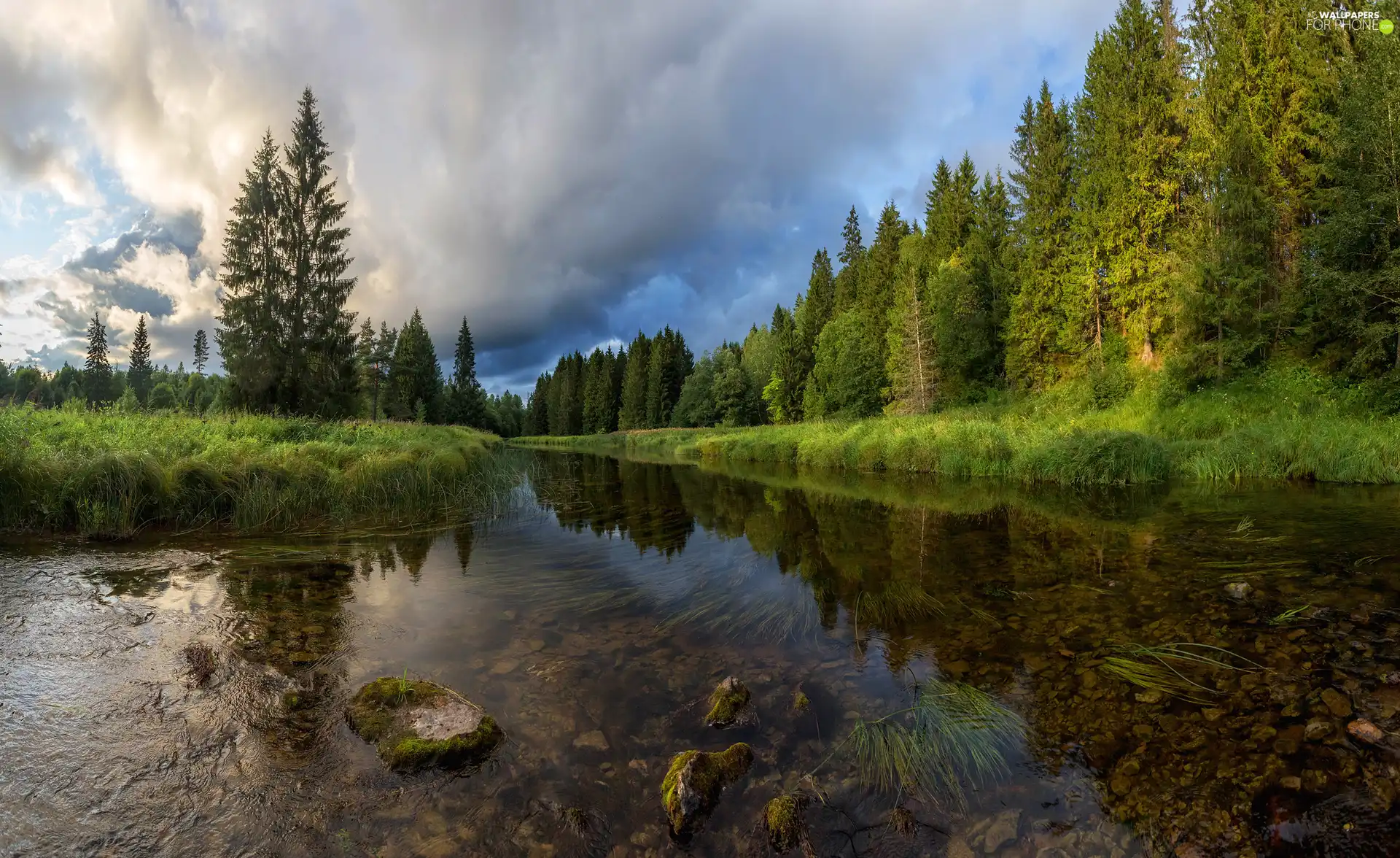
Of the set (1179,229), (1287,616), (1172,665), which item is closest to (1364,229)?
(1179,229)

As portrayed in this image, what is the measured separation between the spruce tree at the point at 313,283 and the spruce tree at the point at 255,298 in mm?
406

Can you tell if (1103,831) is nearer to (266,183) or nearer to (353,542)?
(353,542)

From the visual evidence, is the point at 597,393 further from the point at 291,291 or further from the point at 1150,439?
the point at 1150,439

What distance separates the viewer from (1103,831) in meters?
2.53

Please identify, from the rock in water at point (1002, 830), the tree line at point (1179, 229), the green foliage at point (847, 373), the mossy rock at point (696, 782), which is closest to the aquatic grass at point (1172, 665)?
the rock in water at point (1002, 830)

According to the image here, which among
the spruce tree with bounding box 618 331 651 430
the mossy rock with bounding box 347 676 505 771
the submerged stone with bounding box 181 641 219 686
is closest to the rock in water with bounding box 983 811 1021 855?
the mossy rock with bounding box 347 676 505 771

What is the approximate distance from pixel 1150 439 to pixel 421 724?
17754mm

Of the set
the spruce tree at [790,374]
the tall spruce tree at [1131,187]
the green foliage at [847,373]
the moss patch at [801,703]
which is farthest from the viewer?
the spruce tree at [790,374]

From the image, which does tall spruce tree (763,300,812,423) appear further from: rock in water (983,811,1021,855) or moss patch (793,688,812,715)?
rock in water (983,811,1021,855)

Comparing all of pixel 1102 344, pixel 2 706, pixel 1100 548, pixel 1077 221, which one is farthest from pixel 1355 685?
pixel 1077 221

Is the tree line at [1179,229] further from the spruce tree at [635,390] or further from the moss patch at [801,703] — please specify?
the spruce tree at [635,390]

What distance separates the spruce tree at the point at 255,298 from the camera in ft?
76.5

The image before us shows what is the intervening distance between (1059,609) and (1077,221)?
28.3m

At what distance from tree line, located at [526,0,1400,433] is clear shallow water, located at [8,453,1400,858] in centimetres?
1454
